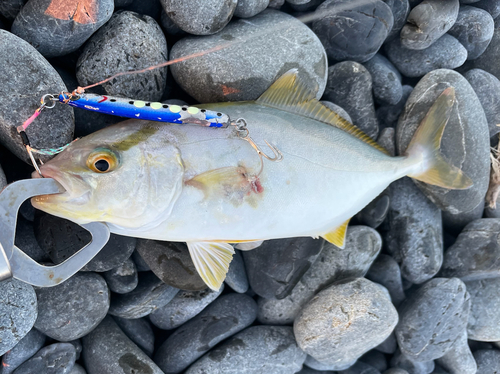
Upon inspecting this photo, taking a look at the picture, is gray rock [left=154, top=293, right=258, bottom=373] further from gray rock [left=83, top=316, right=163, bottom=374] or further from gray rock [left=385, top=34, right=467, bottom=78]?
gray rock [left=385, top=34, right=467, bottom=78]

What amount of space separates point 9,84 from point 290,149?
1562mm

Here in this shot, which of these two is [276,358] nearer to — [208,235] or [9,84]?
[208,235]

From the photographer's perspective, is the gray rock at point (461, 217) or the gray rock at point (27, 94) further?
the gray rock at point (461, 217)

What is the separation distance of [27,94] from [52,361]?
63.7 inches

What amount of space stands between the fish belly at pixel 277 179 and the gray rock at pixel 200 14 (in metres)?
0.62

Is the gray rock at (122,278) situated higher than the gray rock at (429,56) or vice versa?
the gray rock at (429,56)

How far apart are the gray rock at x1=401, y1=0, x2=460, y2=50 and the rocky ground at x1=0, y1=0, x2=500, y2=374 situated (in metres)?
0.01

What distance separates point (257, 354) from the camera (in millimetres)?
2578

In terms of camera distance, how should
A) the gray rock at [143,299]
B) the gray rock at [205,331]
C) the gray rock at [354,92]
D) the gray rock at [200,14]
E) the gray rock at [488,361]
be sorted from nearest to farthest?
the gray rock at [200,14] → the gray rock at [143,299] → the gray rock at [205,331] → the gray rock at [354,92] → the gray rock at [488,361]

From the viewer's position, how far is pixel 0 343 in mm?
2014

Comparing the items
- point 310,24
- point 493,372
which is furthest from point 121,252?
point 493,372

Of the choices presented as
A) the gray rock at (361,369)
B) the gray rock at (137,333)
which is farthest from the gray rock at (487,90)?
the gray rock at (137,333)

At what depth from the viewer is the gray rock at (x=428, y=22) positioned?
2.62 meters

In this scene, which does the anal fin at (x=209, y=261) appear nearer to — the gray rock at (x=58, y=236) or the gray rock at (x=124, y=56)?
the gray rock at (x=58, y=236)
